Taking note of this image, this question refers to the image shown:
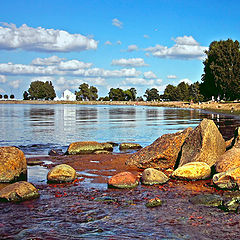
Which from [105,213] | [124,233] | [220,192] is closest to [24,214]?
[105,213]

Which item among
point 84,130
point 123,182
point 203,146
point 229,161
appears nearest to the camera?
point 123,182

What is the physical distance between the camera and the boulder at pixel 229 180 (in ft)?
36.0

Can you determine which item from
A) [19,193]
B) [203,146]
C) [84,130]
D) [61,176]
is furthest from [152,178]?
[84,130]

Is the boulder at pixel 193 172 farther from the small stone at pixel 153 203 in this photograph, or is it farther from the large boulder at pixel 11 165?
the large boulder at pixel 11 165

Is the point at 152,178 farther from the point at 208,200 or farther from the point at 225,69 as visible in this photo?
the point at 225,69

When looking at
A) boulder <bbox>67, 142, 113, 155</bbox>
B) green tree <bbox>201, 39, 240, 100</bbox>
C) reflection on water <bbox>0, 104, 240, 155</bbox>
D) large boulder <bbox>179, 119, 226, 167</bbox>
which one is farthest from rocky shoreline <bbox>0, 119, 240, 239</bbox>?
green tree <bbox>201, 39, 240, 100</bbox>

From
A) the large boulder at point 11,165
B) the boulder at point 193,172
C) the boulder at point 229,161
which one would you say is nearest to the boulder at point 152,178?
the boulder at point 193,172

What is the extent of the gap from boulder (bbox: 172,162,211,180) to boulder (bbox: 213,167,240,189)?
107 centimetres

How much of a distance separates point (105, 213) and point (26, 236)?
2.25m

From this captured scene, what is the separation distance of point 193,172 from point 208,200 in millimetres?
2821

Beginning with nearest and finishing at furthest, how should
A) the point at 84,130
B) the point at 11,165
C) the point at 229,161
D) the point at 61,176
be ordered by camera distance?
the point at 229,161 → the point at 61,176 → the point at 11,165 → the point at 84,130

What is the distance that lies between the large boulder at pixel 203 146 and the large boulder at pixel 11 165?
6646mm

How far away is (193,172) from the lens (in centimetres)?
1251

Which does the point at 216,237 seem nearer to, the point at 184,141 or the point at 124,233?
the point at 124,233
